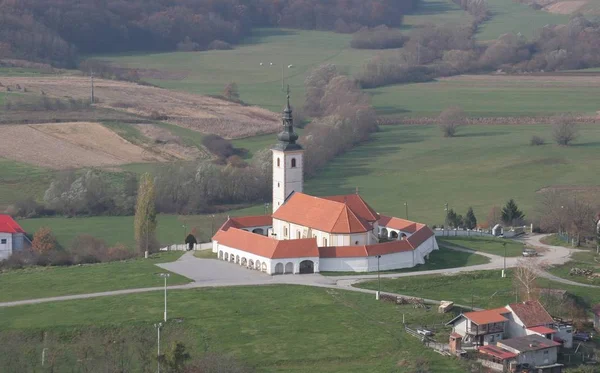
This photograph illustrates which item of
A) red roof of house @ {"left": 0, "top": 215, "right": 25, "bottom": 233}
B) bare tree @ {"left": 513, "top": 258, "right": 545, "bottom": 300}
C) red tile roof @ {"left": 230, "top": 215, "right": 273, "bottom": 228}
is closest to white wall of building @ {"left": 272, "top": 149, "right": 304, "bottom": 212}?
red tile roof @ {"left": 230, "top": 215, "right": 273, "bottom": 228}

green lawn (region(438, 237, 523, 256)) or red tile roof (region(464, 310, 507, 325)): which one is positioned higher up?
green lawn (region(438, 237, 523, 256))

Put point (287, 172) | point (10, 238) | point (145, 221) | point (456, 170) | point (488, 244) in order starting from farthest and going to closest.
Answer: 1. point (456, 170)
2. point (145, 221)
3. point (488, 244)
4. point (287, 172)
5. point (10, 238)

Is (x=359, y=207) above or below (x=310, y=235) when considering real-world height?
above

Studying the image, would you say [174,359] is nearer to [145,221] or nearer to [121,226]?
[145,221]

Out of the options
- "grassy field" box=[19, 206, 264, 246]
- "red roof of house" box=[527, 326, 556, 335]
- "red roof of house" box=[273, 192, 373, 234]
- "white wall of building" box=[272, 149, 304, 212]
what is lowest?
"red roof of house" box=[527, 326, 556, 335]

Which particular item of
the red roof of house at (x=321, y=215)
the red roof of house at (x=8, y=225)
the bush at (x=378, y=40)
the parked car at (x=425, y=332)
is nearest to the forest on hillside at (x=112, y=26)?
the bush at (x=378, y=40)

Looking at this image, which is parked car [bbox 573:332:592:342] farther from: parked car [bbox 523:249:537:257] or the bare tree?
parked car [bbox 523:249:537:257]

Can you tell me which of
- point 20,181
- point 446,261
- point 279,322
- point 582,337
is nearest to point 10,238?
point 20,181
